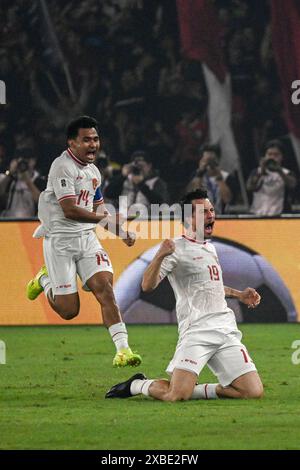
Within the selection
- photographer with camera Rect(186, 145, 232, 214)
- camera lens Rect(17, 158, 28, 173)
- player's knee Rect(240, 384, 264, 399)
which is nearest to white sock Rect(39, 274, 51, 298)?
player's knee Rect(240, 384, 264, 399)

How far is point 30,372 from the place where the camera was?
34.9 ft

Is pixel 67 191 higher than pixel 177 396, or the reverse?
pixel 67 191

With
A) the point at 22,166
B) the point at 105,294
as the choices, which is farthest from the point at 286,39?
the point at 105,294

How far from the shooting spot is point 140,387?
8672mm

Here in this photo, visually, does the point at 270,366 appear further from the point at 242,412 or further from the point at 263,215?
the point at 263,215

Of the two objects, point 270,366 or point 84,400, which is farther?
point 270,366

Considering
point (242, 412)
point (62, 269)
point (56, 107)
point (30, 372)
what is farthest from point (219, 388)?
point (56, 107)

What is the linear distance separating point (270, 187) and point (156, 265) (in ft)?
25.0

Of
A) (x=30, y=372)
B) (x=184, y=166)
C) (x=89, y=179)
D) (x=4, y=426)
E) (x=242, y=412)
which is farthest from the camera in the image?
(x=184, y=166)

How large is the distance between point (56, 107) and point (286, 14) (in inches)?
143

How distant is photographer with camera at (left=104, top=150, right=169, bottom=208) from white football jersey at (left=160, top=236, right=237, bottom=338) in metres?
6.69

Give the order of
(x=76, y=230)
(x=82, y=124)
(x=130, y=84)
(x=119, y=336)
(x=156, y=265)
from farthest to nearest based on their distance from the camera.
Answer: (x=130, y=84) → (x=76, y=230) → (x=82, y=124) → (x=119, y=336) → (x=156, y=265)

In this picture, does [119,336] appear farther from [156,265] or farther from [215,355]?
[156,265]

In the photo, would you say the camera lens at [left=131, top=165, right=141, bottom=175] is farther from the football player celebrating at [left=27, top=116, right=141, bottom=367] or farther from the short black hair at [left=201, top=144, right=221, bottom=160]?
the football player celebrating at [left=27, top=116, right=141, bottom=367]
